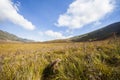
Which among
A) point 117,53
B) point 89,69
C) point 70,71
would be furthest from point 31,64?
point 117,53

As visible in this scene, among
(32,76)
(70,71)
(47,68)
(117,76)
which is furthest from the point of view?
(47,68)

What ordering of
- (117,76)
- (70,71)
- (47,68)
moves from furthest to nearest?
(47,68)
(70,71)
(117,76)

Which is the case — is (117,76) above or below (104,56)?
below

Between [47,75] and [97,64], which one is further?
[47,75]

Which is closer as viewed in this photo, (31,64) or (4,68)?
(4,68)

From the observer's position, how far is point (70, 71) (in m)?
4.05

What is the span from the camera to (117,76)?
351 centimetres

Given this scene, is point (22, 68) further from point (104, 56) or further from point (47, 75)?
point (104, 56)

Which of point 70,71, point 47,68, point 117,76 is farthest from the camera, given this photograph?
point 47,68

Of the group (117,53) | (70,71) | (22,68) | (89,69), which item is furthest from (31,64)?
(117,53)

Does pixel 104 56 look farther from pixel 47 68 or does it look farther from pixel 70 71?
pixel 47 68

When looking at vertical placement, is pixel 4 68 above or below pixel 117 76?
above

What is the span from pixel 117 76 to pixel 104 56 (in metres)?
1.38

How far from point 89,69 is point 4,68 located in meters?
1.95
